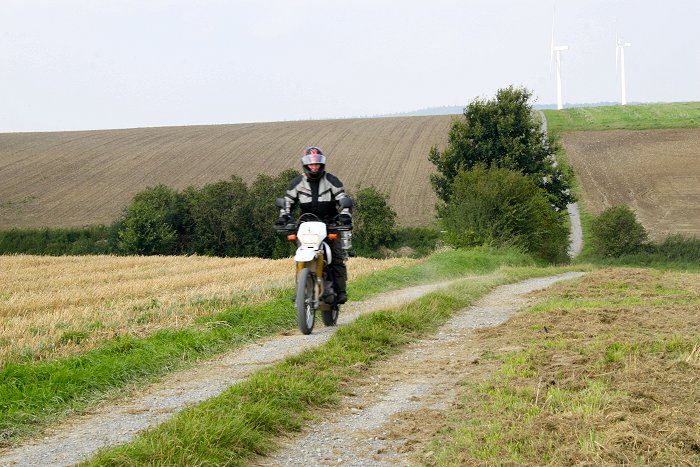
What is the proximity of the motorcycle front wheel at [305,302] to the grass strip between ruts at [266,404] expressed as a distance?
727 mm

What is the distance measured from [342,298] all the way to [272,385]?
5004 millimetres

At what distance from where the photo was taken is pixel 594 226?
49.3m

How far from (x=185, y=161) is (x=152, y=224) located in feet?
67.3

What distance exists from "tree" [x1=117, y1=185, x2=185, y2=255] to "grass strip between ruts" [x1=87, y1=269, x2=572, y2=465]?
43.7 m

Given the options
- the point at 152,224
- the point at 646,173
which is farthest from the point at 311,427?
the point at 646,173

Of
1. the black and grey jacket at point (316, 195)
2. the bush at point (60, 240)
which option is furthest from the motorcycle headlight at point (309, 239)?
the bush at point (60, 240)

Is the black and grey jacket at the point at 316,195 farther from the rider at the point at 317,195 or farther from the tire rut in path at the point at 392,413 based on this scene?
the tire rut in path at the point at 392,413

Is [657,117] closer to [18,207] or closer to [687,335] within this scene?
[18,207]

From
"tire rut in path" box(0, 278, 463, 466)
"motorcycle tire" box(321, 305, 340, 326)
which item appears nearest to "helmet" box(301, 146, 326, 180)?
"motorcycle tire" box(321, 305, 340, 326)

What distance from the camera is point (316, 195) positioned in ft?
38.9

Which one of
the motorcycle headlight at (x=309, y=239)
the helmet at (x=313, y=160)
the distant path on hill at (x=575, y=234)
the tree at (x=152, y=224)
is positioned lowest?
the distant path on hill at (x=575, y=234)

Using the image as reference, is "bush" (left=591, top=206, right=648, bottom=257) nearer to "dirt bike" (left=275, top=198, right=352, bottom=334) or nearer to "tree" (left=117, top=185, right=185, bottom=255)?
"tree" (left=117, top=185, right=185, bottom=255)

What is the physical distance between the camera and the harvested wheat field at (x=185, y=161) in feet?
201

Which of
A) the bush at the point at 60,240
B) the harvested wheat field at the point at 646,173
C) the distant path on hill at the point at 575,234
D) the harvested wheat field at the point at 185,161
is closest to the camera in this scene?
the distant path on hill at the point at 575,234
